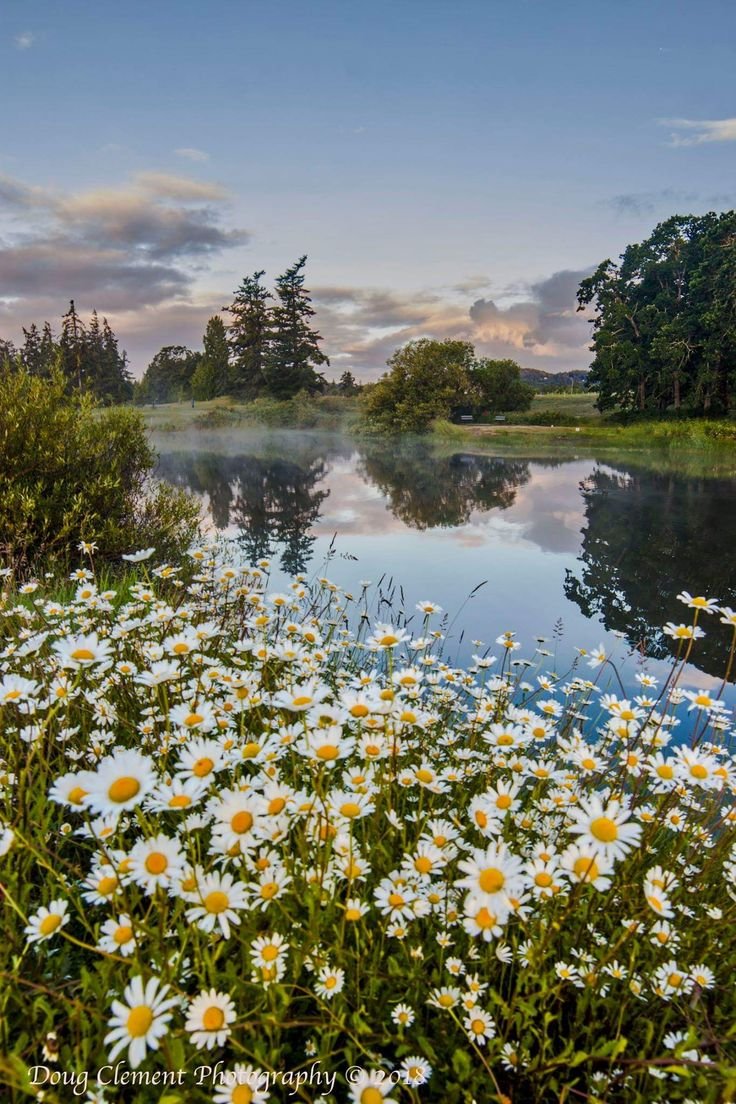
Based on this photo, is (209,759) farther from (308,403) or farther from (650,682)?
(308,403)

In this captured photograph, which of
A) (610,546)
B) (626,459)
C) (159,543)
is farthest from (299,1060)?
(626,459)

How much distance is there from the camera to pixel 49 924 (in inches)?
48.8

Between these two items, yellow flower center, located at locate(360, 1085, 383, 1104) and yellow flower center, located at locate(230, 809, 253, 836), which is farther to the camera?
yellow flower center, located at locate(230, 809, 253, 836)

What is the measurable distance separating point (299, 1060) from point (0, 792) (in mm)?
1314

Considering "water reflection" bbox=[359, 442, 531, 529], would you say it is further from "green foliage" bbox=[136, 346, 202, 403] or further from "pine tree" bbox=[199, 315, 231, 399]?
"green foliage" bbox=[136, 346, 202, 403]

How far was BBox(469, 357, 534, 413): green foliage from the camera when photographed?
180 ft

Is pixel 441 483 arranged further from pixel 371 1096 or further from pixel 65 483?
pixel 371 1096

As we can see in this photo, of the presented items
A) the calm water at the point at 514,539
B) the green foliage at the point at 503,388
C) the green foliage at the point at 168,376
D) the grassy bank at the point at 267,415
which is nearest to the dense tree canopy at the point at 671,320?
the green foliage at the point at 503,388

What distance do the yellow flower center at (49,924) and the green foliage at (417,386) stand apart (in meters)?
41.9

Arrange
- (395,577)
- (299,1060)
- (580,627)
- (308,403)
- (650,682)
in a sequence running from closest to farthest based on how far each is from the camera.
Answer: (299,1060) < (650,682) < (580,627) < (395,577) < (308,403)

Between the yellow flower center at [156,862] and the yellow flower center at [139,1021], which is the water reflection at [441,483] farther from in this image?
the yellow flower center at [139,1021]

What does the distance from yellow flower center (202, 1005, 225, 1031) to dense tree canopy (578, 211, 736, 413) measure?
139 feet

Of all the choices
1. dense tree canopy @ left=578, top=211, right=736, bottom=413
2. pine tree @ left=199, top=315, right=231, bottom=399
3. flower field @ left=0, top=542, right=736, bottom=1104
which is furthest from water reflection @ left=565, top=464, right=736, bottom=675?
pine tree @ left=199, top=315, right=231, bottom=399

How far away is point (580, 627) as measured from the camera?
693cm
